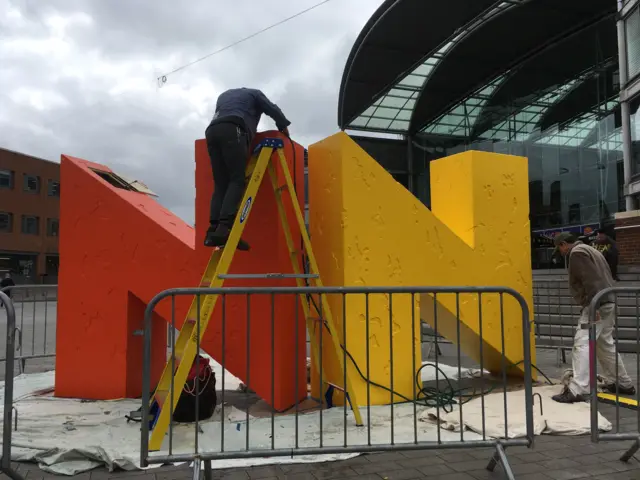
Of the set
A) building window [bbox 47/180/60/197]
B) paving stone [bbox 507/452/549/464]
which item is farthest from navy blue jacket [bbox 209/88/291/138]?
building window [bbox 47/180/60/197]

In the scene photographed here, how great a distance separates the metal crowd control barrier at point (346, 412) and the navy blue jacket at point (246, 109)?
61.7 inches

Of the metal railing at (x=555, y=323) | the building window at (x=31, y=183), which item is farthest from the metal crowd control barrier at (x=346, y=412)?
the building window at (x=31, y=183)

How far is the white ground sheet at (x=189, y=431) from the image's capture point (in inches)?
143

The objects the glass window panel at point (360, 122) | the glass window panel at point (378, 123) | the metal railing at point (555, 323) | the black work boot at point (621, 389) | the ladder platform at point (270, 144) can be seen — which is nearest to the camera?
the ladder platform at point (270, 144)

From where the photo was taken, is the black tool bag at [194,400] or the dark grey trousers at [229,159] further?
the black tool bag at [194,400]

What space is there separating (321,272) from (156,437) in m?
2.31

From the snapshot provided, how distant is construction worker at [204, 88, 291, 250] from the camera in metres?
4.18

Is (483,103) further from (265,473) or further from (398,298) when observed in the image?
(265,473)

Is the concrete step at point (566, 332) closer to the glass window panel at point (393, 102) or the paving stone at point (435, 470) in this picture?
the paving stone at point (435, 470)

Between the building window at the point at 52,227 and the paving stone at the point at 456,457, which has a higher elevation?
the building window at the point at 52,227

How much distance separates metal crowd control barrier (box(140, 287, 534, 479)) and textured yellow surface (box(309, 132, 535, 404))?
0.05m

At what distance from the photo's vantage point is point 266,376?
4.75 metres

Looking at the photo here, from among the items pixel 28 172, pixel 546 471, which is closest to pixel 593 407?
pixel 546 471

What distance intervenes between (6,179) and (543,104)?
41.7 m
